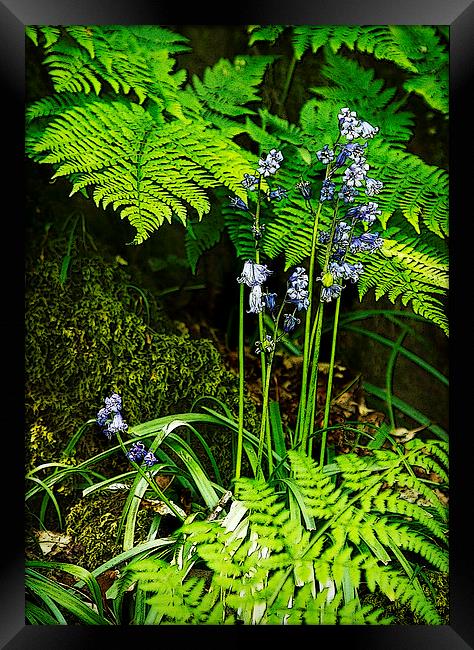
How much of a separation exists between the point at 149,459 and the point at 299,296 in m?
0.51

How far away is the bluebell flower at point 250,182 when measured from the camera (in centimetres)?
138

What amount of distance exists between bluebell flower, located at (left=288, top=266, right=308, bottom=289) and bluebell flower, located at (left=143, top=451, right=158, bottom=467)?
503mm

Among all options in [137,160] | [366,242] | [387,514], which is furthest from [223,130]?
[387,514]

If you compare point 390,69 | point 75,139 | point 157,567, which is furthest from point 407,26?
point 157,567

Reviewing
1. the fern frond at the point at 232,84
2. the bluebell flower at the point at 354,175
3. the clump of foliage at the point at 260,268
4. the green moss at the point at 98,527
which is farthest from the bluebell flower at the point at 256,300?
the green moss at the point at 98,527

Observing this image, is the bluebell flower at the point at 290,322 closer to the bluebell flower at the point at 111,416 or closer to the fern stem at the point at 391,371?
the fern stem at the point at 391,371

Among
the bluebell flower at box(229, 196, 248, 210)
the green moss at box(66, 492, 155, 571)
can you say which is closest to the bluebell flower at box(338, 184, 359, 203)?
the bluebell flower at box(229, 196, 248, 210)

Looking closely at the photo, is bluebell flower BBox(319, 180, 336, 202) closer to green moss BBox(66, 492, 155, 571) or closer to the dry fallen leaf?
green moss BBox(66, 492, 155, 571)

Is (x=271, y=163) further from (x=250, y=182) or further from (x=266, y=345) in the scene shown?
(x=266, y=345)

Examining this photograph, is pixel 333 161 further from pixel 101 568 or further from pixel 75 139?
pixel 101 568

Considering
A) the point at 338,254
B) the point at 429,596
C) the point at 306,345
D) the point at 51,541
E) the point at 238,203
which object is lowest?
the point at 429,596

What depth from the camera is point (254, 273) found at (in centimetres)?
138
